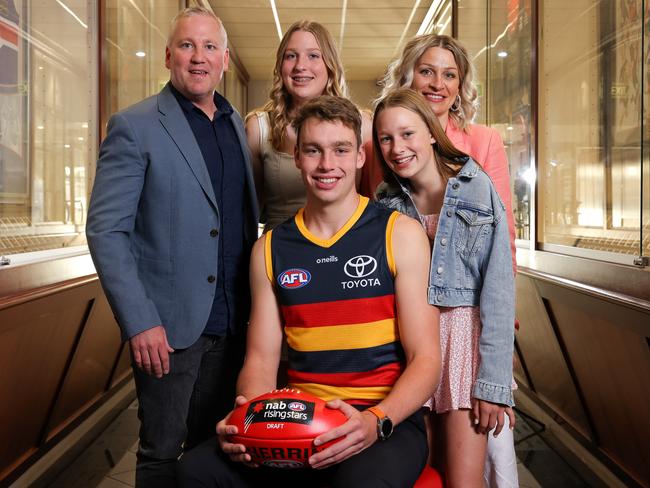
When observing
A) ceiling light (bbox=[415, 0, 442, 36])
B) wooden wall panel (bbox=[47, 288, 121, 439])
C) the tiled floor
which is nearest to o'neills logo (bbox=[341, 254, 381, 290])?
the tiled floor

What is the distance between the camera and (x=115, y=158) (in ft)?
6.92

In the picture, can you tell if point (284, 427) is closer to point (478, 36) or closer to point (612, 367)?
point (612, 367)

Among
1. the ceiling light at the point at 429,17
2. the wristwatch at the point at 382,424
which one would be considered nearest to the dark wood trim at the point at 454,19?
the ceiling light at the point at 429,17

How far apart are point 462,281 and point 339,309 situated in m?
0.39

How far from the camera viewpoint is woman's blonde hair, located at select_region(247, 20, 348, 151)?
8.18ft

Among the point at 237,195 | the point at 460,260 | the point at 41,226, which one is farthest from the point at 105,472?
the point at 460,260

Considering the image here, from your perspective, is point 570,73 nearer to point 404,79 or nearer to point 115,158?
point 404,79

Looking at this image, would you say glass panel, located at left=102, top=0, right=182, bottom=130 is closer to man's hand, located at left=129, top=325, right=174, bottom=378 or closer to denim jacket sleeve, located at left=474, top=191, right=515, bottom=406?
man's hand, located at left=129, top=325, right=174, bottom=378

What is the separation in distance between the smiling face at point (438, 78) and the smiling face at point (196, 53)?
0.77 m

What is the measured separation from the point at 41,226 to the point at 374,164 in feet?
6.07

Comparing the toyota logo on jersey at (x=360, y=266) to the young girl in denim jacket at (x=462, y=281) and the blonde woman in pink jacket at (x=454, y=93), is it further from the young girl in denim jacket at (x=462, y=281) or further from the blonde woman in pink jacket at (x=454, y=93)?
the blonde woman in pink jacket at (x=454, y=93)

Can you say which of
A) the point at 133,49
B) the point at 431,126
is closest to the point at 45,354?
the point at 431,126

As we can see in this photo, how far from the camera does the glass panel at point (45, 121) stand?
2.91 metres

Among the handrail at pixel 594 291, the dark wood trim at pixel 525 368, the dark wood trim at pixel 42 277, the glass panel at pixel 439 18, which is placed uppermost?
the glass panel at pixel 439 18
